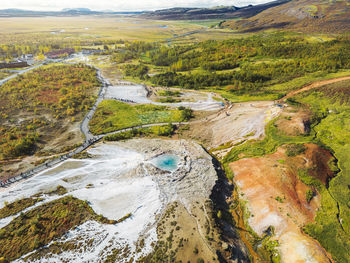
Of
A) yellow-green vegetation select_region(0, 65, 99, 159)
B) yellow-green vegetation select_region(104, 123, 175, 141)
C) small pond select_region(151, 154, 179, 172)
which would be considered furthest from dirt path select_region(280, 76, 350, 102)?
yellow-green vegetation select_region(0, 65, 99, 159)

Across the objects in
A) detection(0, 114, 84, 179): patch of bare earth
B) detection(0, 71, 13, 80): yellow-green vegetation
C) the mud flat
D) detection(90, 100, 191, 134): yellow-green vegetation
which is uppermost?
detection(0, 71, 13, 80): yellow-green vegetation

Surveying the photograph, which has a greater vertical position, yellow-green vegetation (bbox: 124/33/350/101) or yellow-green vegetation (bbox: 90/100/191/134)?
yellow-green vegetation (bbox: 124/33/350/101)

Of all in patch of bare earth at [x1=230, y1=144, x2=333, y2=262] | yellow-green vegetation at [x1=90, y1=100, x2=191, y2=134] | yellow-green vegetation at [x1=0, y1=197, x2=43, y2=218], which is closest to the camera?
patch of bare earth at [x1=230, y1=144, x2=333, y2=262]

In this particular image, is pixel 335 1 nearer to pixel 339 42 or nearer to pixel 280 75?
pixel 339 42

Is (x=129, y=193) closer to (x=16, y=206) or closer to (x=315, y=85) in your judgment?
(x=16, y=206)

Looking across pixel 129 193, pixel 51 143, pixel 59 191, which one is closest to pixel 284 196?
pixel 129 193

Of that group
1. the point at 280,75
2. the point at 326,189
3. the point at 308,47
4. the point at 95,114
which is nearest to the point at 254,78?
the point at 280,75

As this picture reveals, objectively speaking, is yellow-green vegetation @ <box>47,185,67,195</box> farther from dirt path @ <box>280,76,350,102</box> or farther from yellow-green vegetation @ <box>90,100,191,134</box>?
dirt path @ <box>280,76,350,102</box>
